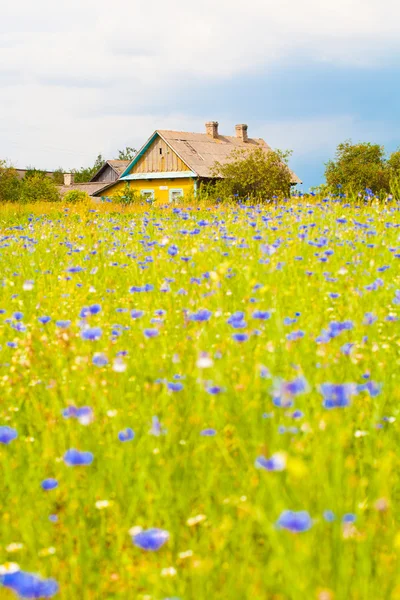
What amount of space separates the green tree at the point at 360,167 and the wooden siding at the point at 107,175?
36151mm

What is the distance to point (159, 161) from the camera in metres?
47.7

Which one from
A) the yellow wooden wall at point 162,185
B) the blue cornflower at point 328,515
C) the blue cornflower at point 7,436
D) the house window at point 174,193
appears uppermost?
the yellow wooden wall at point 162,185

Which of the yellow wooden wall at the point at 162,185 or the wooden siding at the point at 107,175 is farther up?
the wooden siding at the point at 107,175

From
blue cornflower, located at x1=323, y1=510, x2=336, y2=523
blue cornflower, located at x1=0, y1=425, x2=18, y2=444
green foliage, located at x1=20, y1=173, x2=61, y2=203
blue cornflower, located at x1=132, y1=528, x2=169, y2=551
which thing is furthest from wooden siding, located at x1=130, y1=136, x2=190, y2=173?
blue cornflower, located at x1=132, y1=528, x2=169, y2=551

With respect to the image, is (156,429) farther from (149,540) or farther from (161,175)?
(161,175)

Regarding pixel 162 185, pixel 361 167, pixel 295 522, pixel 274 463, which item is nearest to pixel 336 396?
pixel 274 463

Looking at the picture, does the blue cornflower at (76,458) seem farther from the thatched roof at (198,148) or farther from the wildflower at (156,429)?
the thatched roof at (198,148)

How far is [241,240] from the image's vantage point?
664cm

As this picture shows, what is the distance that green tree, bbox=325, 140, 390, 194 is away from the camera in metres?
38.3

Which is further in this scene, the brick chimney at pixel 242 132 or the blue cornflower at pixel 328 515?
the brick chimney at pixel 242 132

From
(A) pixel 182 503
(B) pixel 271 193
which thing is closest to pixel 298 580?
(A) pixel 182 503

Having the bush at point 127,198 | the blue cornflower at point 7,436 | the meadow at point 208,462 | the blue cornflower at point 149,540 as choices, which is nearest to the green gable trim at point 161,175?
the bush at point 127,198

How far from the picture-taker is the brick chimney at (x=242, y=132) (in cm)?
5417

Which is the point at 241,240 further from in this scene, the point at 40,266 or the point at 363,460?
the point at 363,460
